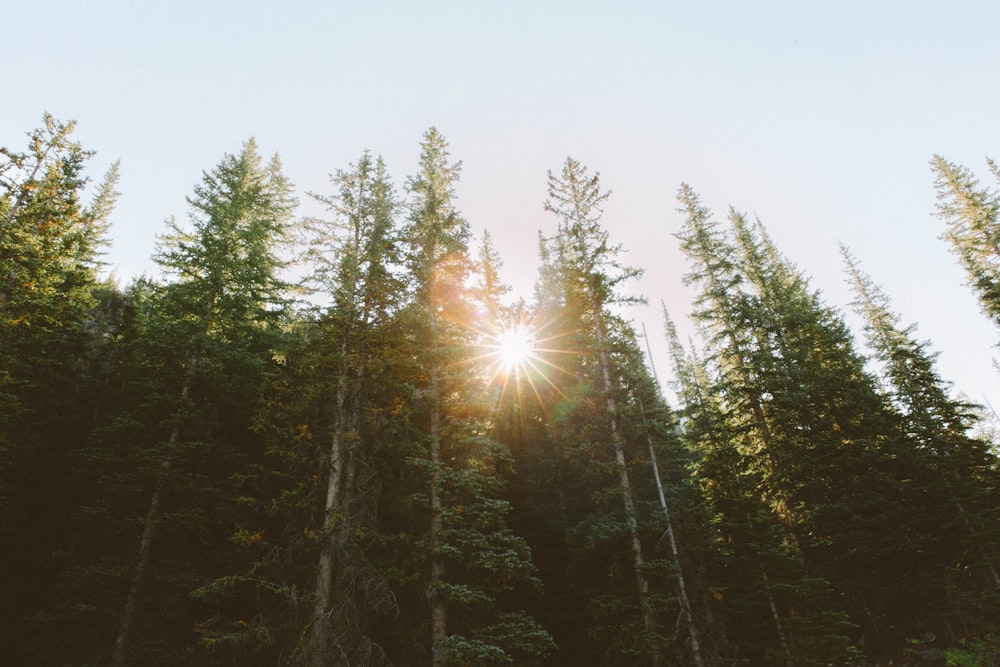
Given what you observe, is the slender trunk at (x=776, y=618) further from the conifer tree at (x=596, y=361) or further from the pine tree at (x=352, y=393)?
the pine tree at (x=352, y=393)

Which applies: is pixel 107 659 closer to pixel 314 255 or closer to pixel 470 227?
pixel 314 255

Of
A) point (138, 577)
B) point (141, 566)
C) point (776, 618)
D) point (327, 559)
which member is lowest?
point (776, 618)

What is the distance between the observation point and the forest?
12.9m

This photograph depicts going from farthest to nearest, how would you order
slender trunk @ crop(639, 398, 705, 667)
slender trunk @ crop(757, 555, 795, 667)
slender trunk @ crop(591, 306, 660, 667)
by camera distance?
1. slender trunk @ crop(757, 555, 795, 667)
2. slender trunk @ crop(639, 398, 705, 667)
3. slender trunk @ crop(591, 306, 660, 667)

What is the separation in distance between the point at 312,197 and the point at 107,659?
1578 cm

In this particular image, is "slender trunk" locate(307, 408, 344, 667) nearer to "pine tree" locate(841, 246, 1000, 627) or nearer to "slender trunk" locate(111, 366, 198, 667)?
"slender trunk" locate(111, 366, 198, 667)

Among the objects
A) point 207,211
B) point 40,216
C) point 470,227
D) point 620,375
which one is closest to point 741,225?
point 620,375

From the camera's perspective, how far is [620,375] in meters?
19.1

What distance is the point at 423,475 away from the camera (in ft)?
45.9

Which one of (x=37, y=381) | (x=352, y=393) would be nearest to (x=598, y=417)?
(x=352, y=393)

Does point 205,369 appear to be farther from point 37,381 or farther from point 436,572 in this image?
point 436,572

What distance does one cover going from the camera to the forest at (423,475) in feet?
42.4

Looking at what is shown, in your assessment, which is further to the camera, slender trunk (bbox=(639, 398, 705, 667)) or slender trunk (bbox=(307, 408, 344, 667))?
slender trunk (bbox=(639, 398, 705, 667))

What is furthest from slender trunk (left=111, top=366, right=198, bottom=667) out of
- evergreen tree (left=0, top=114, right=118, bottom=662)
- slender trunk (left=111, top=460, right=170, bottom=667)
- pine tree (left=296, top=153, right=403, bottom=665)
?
pine tree (left=296, top=153, right=403, bottom=665)
